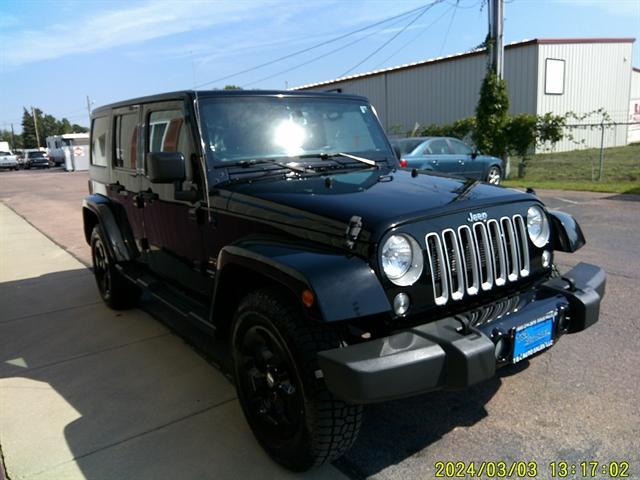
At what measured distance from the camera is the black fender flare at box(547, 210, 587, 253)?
3.31m

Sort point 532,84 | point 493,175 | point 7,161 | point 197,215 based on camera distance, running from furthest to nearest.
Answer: point 7,161 < point 532,84 < point 493,175 < point 197,215

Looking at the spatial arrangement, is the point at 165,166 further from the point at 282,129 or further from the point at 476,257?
the point at 476,257

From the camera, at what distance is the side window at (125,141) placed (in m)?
4.58

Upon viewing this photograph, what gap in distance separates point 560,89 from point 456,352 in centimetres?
2612

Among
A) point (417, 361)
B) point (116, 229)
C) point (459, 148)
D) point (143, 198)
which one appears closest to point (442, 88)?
point (459, 148)

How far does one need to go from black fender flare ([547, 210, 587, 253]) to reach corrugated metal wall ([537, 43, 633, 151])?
22878mm

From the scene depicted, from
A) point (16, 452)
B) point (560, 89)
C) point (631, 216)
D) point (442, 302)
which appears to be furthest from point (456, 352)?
point (560, 89)

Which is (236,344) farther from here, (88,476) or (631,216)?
(631,216)

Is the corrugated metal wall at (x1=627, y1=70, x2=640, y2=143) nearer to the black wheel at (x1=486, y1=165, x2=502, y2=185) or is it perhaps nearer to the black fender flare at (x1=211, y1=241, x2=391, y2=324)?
the black wheel at (x1=486, y1=165, x2=502, y2=185)

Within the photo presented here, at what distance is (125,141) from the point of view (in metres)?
4.82

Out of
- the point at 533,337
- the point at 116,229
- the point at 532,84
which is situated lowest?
the point at 533,337

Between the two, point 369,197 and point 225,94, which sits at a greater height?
point 225,94

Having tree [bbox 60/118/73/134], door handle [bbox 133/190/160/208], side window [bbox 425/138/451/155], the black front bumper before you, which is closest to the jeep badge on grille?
the black front bumper

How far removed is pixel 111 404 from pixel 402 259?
227 centimetres
